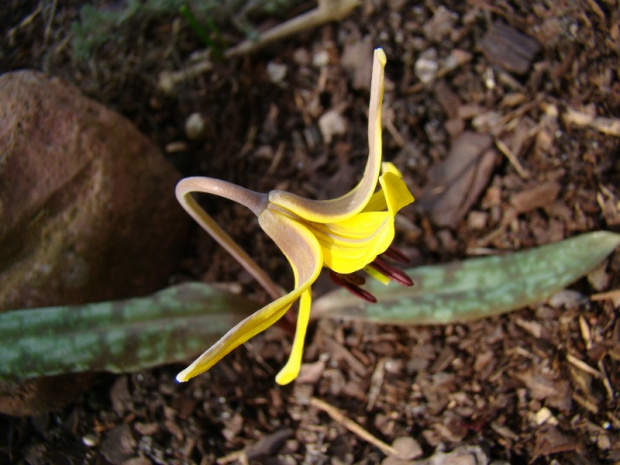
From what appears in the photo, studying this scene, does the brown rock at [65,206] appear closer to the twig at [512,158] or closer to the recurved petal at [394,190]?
the recurved petal at [394,190]

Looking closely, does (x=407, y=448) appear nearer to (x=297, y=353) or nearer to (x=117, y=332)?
(x=297, y=353)

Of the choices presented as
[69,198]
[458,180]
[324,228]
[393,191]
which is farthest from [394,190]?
[69,198]

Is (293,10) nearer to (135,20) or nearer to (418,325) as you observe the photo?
(135,20)

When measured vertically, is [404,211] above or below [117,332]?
below

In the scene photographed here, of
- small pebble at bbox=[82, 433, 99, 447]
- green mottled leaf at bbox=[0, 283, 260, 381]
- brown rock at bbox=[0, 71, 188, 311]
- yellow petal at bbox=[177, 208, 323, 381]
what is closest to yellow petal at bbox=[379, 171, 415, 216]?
yellow petal at bbox=[177, 208, 323, 381]

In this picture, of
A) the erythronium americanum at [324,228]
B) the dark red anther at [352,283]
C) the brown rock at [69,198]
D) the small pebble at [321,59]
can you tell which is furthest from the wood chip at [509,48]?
the brown rock at [69,198]
